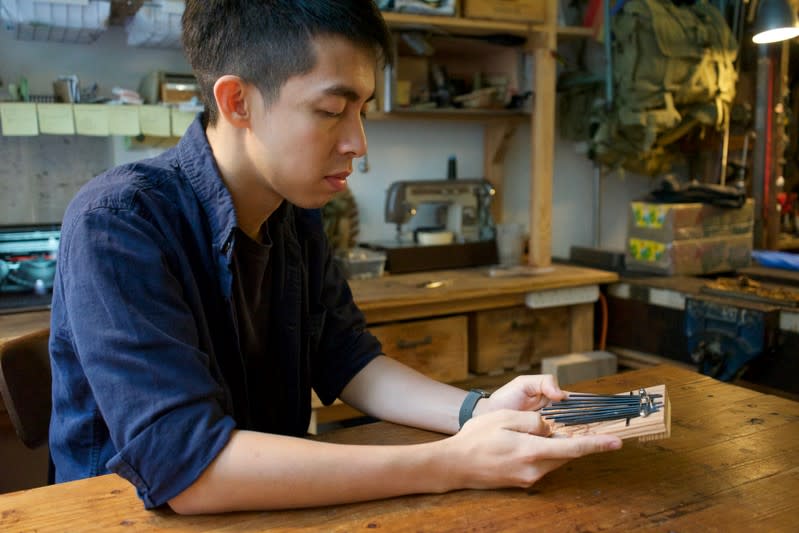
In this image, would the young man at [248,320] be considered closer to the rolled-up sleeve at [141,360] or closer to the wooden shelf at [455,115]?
the rolled-up sleeve at [141,360]

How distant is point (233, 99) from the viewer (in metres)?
1.01

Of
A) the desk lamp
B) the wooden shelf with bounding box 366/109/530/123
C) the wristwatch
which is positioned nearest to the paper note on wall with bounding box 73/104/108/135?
the wooden shelf with bounding box 366/109/530/123

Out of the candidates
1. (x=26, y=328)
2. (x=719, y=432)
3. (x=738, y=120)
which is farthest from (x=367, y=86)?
(x=738, y=120)

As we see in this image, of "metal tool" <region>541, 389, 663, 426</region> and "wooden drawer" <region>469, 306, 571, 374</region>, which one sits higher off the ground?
"metal tool" <region>541, 389, 663, 426</region>

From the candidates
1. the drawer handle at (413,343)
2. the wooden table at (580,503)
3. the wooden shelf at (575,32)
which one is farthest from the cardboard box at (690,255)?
the wooden table at (580,503)

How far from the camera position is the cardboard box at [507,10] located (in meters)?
2.45

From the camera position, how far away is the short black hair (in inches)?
38.8

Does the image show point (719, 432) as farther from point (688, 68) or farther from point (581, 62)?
point (581, 62)

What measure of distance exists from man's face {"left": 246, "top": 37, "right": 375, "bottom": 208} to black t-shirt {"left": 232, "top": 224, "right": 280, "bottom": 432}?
0.43 ft

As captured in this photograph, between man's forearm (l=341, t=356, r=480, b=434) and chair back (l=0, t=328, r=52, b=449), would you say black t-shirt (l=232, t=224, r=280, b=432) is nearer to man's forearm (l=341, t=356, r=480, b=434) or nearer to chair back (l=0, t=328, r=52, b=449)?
man's forearm (l=341, t=356, r=480, b=434)

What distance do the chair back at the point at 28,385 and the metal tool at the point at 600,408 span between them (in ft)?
2.68

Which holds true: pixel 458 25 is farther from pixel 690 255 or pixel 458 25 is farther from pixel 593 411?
pixel 593 411

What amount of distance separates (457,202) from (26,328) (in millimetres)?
1502

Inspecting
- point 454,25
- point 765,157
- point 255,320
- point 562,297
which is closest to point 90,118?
point 454,25
